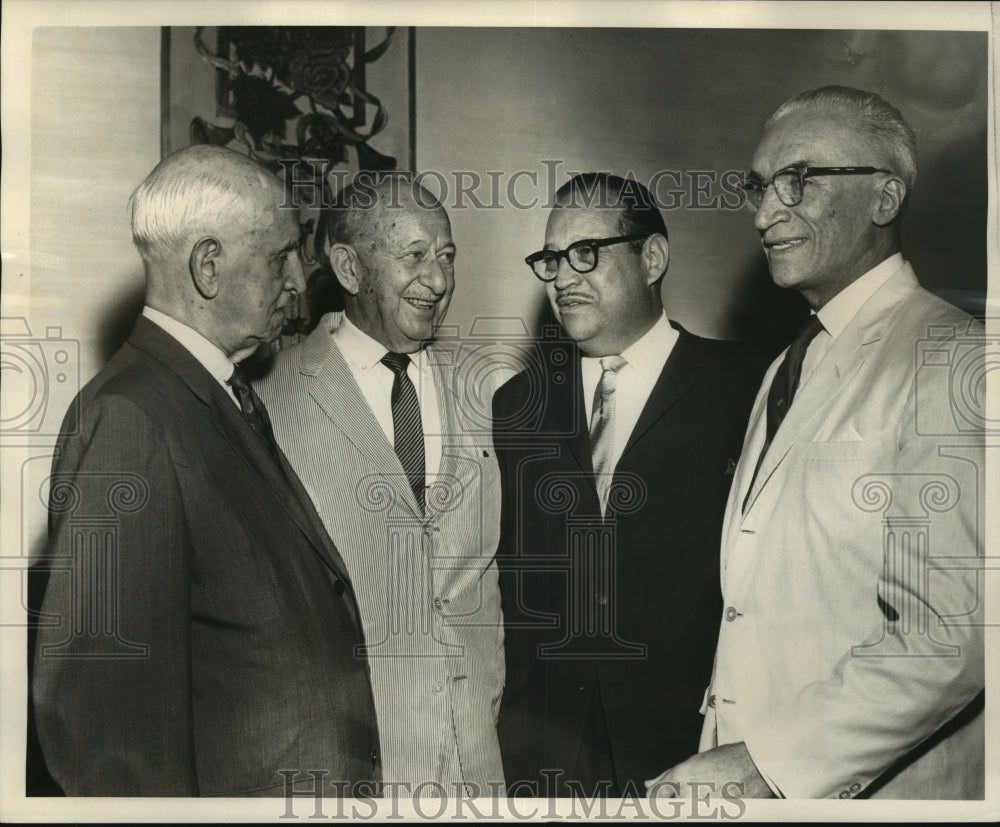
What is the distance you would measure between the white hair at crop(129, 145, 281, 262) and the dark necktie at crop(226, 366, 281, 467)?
15.0 inches

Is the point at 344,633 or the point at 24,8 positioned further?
the point at 24,8

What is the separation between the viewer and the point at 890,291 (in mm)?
2922

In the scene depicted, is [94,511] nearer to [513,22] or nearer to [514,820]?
[514,820]

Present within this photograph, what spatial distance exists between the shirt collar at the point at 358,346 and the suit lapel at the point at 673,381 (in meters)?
0.75

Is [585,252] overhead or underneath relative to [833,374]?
overhead

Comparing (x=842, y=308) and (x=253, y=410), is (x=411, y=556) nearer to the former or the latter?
(x=253, y=410)

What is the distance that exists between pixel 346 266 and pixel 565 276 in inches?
24.1

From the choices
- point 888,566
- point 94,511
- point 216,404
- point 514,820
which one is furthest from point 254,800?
point 888,566

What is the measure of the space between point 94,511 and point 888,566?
2205 millimetres

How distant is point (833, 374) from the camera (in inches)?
114

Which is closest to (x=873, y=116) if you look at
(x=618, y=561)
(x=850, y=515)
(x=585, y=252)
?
(x=585, y=252)

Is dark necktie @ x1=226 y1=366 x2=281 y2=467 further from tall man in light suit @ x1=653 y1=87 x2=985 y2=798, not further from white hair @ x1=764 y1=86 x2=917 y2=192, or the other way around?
white hair @ x1=764 y1=86 x2=917 y2=192

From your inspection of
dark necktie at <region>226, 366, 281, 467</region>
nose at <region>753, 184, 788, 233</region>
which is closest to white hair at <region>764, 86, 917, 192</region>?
nose at <region>753, 184, 788, 233</region>

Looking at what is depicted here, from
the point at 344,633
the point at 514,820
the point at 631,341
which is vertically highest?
the point at 631,341
